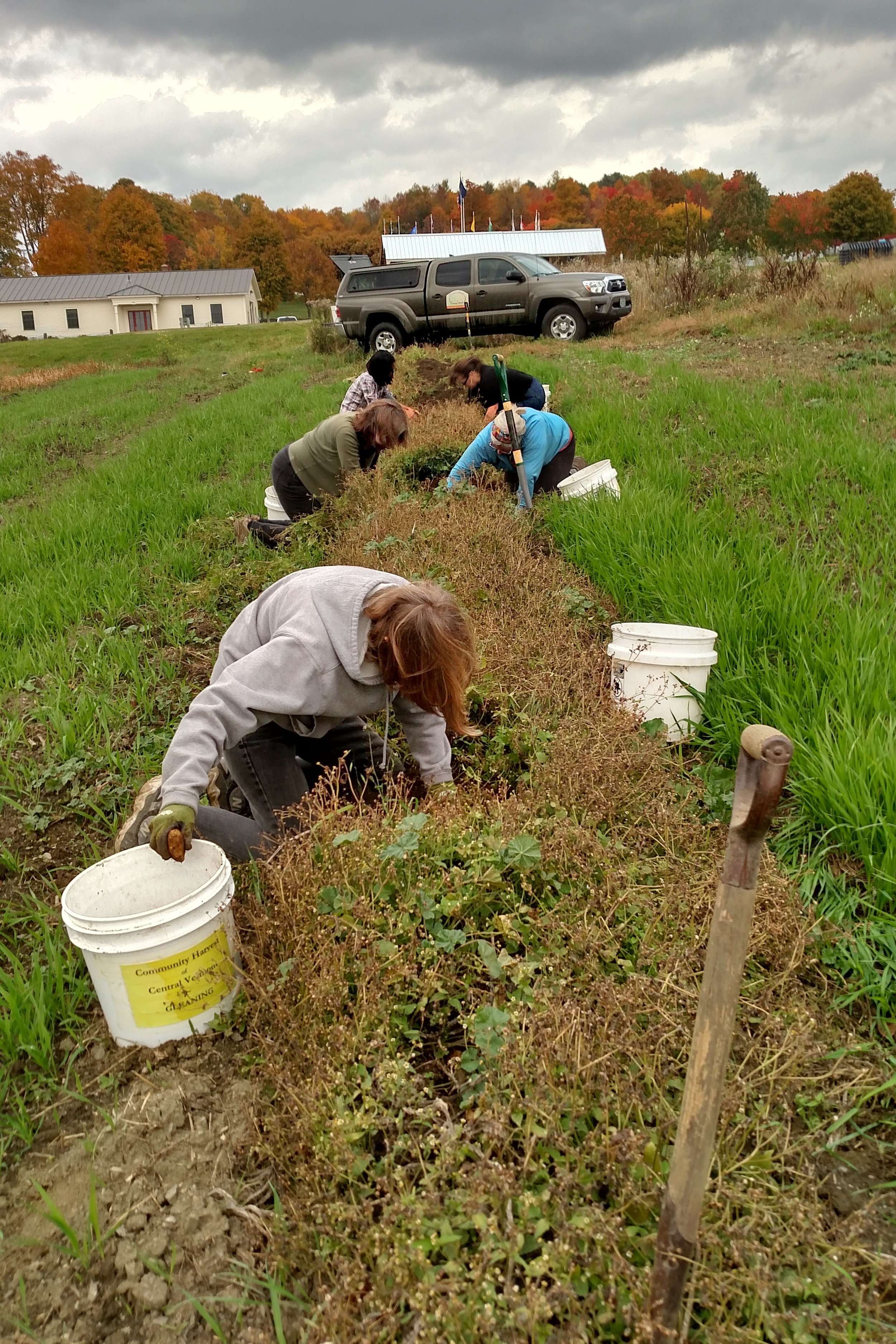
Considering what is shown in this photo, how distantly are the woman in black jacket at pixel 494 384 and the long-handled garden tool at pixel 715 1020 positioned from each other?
5.65 m

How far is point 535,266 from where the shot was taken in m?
15.5

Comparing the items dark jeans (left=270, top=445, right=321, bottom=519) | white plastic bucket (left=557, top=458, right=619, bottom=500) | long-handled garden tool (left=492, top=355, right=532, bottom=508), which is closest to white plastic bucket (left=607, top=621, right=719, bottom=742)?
white plastic bucket (left=557, top=458, right=619, bottom=500)

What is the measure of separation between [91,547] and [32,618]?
1.34m

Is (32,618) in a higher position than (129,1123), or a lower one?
higher

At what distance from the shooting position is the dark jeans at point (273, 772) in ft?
8.71

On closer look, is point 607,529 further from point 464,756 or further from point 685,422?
point 685,422

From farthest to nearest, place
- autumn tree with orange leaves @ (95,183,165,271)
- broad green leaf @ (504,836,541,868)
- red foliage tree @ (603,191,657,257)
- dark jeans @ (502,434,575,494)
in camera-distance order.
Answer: autumn tree with orange leaves @ (95,183,165,271) < red foliage tree @ (603,191,657,257) < dark jeans @ (502,434,575,494) < broad green leaf @ (504,836,541,868)

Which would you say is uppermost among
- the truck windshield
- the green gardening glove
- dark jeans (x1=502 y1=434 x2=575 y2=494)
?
the truck windshield

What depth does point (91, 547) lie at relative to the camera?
5.77m

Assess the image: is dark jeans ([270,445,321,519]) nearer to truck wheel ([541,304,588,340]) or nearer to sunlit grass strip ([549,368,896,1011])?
sunlit grass strip ([549,368,896,1011])

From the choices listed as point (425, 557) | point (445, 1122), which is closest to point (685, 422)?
point (425, 557)

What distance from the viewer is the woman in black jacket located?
21.9 ft

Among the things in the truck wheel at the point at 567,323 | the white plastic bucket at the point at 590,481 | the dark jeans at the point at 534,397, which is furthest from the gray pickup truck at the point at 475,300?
the white plastic bucket at the point at 590,481

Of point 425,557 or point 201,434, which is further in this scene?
point 201,434
